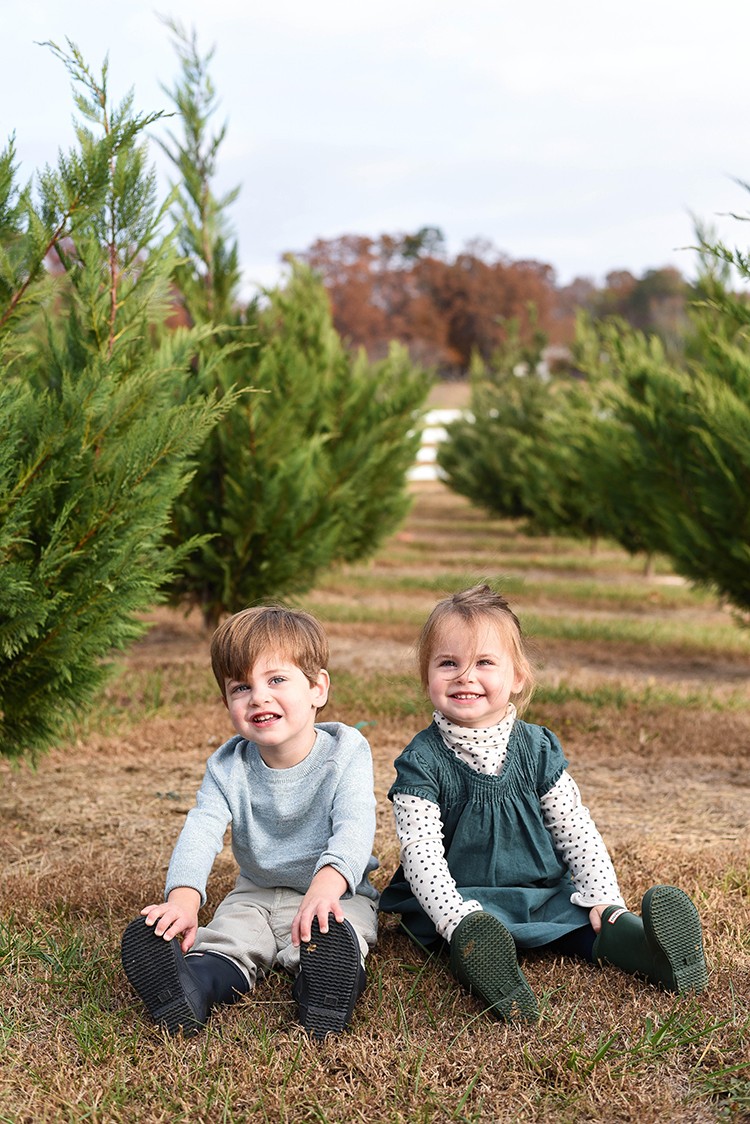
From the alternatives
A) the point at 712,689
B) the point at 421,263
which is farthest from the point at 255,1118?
the point at 421,263

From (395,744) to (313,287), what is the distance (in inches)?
266

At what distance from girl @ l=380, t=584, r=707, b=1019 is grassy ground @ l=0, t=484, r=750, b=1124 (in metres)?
0.12

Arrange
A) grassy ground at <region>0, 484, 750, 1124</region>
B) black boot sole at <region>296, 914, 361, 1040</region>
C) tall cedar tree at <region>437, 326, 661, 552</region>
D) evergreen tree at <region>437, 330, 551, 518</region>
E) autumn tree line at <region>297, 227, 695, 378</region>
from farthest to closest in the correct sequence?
autumn tree line at <region>297, 227, 695, 378</region> → evergreen tree at <region>437, 330, 551, 518</region> → tall cedar tree at <region>437, 326, 661, 552</region> → black boot sole at <region>296, 914, 361, 1040</region> → grassy ground at <region>0, 484, 750, 1124</region>

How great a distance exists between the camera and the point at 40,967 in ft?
9.18

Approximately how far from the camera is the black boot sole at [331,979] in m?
2.42

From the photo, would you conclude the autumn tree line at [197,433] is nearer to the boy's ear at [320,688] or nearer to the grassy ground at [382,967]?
the grassy ground at [382,967]

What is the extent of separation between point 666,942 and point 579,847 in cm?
42

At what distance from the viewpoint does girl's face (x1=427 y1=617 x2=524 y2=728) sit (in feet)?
9.33

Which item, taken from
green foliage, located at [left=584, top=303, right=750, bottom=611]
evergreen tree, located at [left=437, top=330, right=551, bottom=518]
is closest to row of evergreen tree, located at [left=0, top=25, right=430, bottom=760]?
green foliage, located at [left=584, top=303, right=750, bottom=611]

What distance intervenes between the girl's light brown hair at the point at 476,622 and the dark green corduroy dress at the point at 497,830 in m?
0.19

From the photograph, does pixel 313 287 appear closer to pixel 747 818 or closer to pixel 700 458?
pixel 700 458

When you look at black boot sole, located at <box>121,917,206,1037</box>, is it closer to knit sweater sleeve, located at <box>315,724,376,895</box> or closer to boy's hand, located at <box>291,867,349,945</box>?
boy's hand, located at <box>291,867,349,945</box>

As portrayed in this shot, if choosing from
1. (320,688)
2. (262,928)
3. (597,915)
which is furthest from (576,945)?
(320,688)

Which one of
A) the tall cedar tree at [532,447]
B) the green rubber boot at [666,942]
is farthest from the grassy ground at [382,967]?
the tall cedar tree at [532,447]
